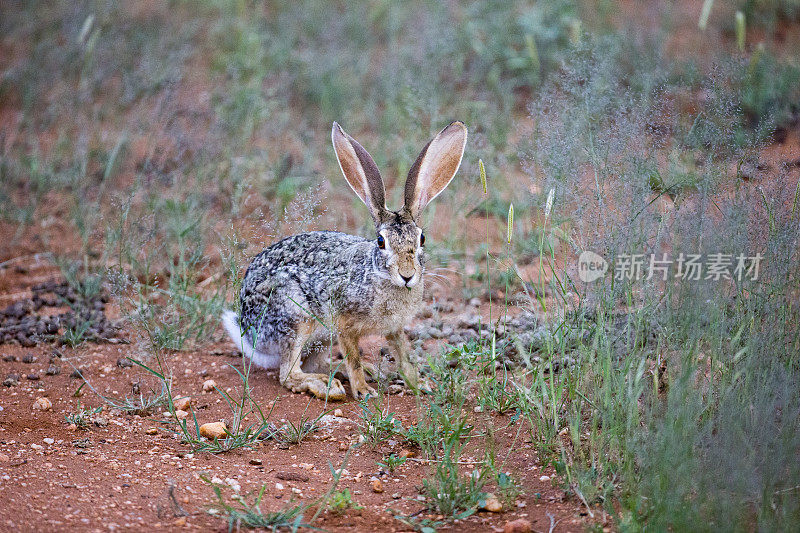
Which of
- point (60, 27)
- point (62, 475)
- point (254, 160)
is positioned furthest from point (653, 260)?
point (60, 27)

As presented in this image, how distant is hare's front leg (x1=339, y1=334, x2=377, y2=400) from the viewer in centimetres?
475

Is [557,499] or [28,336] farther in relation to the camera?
[28,336]

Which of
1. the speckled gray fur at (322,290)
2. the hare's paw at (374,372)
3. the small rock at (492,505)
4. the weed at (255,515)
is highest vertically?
the speckled gray fur at (322,290)

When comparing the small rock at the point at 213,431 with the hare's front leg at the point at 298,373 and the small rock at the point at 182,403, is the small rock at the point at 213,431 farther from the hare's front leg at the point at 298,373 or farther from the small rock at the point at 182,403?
the hare's front leg at the point at 298,373

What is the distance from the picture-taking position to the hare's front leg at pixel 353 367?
475 centimetres

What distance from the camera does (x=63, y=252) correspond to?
651cm

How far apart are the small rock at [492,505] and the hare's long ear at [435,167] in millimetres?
1774

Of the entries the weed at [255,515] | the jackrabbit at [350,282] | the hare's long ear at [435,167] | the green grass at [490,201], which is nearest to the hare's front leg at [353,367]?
the jackrabbit at [350,282]

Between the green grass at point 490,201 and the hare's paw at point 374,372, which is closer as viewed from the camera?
the green grass at point 490,201

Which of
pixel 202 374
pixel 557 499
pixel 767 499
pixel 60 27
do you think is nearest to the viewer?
pixel 767 499

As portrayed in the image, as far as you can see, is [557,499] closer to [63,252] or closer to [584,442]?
[584,442]

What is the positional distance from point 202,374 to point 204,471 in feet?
4.42

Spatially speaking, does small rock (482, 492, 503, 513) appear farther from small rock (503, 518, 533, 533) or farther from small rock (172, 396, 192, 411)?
small rock (172, 396, 192, 411)

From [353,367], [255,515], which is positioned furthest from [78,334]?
[255,515]
